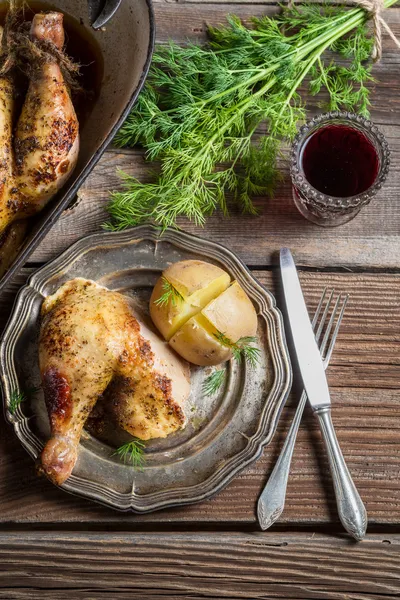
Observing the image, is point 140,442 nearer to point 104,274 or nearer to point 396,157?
point 104,274

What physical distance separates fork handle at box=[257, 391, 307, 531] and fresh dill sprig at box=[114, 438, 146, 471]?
0.34 metres

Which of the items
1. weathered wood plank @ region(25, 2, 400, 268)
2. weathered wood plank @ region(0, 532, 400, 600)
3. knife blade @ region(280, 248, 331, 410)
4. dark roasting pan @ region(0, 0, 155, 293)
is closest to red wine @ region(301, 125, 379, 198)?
weathered wood plank @ region(25, 2, 400, 268)

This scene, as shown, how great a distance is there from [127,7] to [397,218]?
98 cm

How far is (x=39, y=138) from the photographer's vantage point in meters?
1.62

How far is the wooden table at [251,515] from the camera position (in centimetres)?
182

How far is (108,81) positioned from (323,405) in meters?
1.05

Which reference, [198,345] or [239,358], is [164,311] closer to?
[198,345]

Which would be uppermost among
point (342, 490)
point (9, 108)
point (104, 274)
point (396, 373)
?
point (9, 108)

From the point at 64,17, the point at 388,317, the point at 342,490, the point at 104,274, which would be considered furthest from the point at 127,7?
the point at 342,490

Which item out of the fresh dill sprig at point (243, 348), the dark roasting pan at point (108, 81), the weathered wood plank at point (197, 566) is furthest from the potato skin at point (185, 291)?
the weathered wood plank at point (197, 566)

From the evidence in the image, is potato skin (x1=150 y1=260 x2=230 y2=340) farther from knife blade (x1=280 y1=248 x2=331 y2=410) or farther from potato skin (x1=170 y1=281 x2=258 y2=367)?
knife blade (x1=280 y1=248 x2=331 y2=410)

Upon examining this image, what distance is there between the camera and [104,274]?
1872mm

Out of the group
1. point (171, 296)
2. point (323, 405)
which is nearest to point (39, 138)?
point (171, 296)

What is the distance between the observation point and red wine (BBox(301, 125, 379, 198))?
6.20 ft
